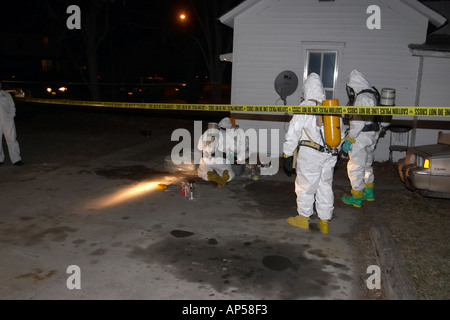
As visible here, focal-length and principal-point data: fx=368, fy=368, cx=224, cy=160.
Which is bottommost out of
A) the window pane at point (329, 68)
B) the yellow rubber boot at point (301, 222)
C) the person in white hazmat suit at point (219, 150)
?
the yellow rubber boot at point (301, 222)

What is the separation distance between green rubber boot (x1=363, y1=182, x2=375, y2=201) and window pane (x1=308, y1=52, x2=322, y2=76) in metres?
4.24

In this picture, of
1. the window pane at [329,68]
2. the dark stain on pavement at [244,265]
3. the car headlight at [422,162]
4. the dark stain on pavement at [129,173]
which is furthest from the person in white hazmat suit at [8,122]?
the car headlight at [422,162]

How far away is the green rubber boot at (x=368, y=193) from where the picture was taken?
6828mm

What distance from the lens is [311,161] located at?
17.5 ft

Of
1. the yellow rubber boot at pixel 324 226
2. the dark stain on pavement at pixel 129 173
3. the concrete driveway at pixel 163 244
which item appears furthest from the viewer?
the dark stain on pavement at pixel 129 173

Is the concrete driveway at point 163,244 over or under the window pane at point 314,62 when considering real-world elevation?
under

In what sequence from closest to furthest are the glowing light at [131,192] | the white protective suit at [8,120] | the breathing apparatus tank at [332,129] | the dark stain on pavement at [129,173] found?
the breathing apparatus tank at [332,129], the glowing light at [131,192], the dark stain on pavement at [129,173], the white protective suit at [8,120]

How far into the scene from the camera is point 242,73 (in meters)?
10.5

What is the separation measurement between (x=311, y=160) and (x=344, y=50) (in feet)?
18.2

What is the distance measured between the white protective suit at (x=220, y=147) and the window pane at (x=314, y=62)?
3.54 metres

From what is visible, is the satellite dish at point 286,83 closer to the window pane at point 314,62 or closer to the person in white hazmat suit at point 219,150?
the window pane at point 314,62

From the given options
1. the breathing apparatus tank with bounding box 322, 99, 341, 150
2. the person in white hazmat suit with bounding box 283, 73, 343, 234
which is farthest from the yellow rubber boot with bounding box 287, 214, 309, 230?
the breathing apparatus tank with bounding box 322, 99, 341, 150

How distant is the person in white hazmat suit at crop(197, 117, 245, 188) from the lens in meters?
7.60

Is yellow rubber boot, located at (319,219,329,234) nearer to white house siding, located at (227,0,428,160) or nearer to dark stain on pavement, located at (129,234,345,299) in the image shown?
dark stain on pavement, located at (129,234,345,299)
